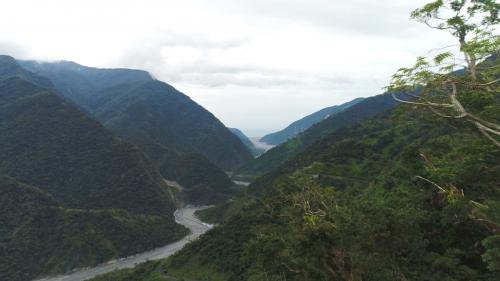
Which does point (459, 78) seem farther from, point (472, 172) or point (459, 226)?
point (459, 226)

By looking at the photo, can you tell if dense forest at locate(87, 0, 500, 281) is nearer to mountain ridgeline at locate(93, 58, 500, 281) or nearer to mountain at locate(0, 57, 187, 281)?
mountain ridgeline at locate(93, 58, 500, 281)

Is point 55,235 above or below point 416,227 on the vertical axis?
below

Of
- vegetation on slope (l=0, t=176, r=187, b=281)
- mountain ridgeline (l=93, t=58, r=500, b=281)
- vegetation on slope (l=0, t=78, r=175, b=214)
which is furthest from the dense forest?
vegetation on slope (l=0, t=78, r=175, b=214)

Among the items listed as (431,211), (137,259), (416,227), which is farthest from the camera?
(137,259)

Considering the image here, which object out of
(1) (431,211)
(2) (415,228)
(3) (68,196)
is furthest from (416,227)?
(3) (68,196)

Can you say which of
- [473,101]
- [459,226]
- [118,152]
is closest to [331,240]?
[459,226]

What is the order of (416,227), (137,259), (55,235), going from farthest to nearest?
(137,259) < (55,235) < (416,227)

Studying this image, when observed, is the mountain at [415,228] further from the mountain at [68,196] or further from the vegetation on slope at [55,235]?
the mountain at [68,196]

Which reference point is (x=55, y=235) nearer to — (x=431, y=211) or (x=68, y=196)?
(x=68, y=196)
